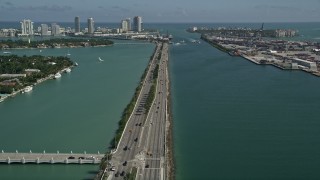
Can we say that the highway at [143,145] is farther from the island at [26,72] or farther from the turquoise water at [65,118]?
the island at [26,72]

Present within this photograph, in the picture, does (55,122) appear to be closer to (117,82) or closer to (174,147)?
(174,147)

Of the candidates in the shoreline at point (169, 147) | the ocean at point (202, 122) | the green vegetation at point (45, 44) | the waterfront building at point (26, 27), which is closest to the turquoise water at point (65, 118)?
the ocean at point (202, 122)

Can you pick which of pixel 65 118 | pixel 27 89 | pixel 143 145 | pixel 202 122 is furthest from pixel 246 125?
pixel 27 89

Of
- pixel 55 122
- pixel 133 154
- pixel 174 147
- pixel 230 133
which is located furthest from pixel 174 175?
pixel 55 122

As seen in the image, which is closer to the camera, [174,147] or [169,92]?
[174,147]

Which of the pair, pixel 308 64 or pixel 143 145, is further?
pixel 308 64

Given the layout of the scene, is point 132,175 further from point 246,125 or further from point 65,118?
point 65,118
